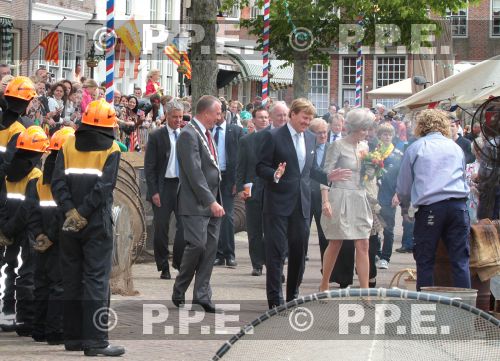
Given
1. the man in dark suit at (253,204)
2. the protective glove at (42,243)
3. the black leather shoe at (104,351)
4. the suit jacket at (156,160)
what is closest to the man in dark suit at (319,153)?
the man in dark suit at (253,204)

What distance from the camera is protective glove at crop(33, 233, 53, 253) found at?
8619 mm

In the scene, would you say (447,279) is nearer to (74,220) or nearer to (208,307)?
(208,307)

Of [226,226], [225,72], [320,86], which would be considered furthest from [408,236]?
[320,86]

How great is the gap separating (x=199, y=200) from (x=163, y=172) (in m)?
3.29

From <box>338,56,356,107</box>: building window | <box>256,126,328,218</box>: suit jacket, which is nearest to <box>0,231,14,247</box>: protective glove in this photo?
<box>256,126,328,218</box>: suit jacket

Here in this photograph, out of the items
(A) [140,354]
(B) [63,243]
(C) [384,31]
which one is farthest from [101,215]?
(C) [384,31]

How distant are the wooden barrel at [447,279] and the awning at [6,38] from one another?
29604 mm

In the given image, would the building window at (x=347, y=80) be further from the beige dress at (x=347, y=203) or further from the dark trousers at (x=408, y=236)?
the beige dress at (x=347, y=203)

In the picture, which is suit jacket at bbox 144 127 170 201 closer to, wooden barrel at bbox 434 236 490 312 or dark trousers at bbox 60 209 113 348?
wooden barrel at bbox 434 236 490 312

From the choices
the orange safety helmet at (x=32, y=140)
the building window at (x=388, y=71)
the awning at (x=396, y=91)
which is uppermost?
the building window at (x=388, y=71)

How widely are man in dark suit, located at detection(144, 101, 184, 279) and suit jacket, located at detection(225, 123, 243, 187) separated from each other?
4.01 ft

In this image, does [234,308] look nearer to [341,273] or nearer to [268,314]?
[341,273]

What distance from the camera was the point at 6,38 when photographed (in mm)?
38188

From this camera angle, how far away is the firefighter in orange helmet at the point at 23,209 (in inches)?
353
